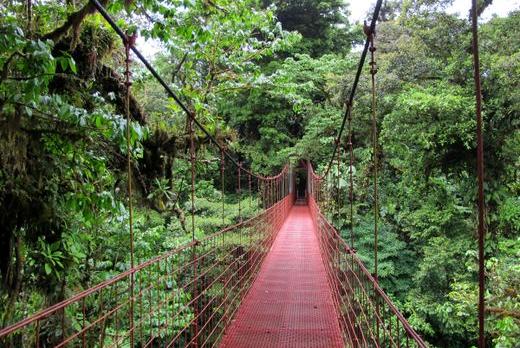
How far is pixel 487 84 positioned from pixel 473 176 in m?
1.37

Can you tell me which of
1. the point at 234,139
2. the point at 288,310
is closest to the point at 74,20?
the point at 288,310

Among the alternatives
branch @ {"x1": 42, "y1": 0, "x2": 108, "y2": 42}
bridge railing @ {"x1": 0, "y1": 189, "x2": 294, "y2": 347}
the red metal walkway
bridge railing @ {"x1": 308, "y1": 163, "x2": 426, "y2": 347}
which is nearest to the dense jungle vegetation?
branch @ {"x1": 42, "y1": 0, "x2": 108, "y2": 42}

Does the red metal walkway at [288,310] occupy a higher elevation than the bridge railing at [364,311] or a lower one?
lower

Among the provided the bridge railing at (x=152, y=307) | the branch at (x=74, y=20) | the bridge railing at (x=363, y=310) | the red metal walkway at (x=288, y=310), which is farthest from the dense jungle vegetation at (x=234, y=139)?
the bridge railing at (x=363, y=310)

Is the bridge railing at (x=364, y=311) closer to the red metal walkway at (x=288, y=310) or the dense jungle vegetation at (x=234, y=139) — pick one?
the red metal walkway at (x=288, y=310)

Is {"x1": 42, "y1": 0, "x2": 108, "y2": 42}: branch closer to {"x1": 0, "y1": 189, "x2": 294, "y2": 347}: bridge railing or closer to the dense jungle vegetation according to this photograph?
the dense jungle vegetation

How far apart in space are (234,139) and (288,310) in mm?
1740

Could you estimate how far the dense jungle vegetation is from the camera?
1643 millimetres

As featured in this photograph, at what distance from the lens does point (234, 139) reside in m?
3.95

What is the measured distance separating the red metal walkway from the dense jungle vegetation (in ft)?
2.62

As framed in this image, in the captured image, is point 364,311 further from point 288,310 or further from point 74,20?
point 74,20

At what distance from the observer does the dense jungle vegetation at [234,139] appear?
1643 millimetres

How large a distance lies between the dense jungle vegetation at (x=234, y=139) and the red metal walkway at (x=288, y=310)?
31.4 inches

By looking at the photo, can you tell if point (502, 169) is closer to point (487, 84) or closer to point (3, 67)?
point (487, 84)
